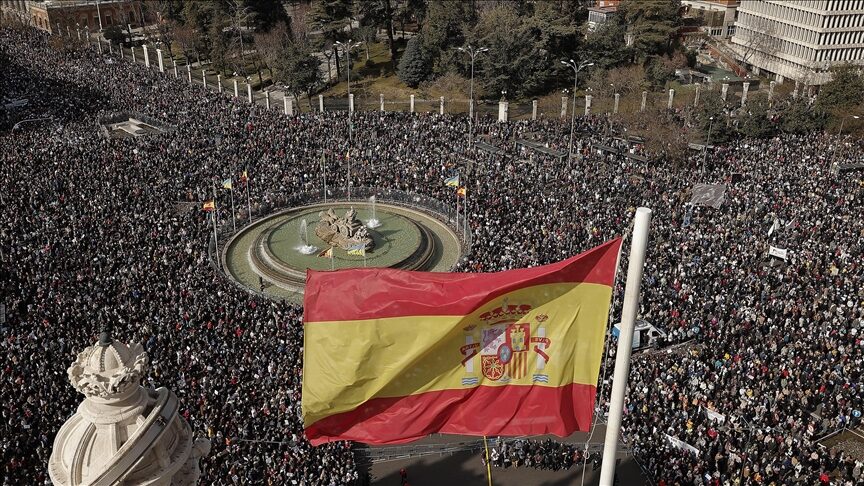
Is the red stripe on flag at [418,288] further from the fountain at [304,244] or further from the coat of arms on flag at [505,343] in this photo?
the fountain at [304,244]

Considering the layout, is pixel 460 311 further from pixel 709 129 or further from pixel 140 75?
pixel 140 75

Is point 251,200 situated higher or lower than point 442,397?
lower

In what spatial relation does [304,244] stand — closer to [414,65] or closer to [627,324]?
[627,324]

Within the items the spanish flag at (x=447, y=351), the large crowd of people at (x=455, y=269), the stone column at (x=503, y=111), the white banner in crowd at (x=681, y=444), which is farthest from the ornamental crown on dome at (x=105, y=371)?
the stone column at (x=503, y=111)

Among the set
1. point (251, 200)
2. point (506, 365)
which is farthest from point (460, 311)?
point (251, 200)

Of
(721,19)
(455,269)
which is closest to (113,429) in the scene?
(455,269)

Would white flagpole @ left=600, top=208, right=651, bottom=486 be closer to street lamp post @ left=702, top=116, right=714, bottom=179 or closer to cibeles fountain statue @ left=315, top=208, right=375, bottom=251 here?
cibeles fountain statue @ left=315, top=208, right=375, bottom=251

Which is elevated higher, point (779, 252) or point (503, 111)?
point (503, 111)
